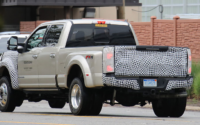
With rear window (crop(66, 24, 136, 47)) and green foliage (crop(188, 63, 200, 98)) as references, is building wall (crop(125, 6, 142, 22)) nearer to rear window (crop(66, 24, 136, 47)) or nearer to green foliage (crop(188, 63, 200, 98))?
green foliage (crop(188, 63, 200, 98))

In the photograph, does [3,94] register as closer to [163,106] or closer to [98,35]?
[98,35]

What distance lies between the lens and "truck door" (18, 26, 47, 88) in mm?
12047

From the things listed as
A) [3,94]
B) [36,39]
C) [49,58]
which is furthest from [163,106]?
[3,94]

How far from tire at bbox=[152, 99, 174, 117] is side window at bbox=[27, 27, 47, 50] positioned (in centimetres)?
288

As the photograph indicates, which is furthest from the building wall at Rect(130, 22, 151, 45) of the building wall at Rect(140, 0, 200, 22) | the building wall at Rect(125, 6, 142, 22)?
the building wall at Rect(140, 0, 200, 22)

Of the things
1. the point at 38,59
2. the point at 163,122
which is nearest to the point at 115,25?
the point at 38,59

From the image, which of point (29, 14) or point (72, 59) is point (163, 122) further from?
point (29, 14)

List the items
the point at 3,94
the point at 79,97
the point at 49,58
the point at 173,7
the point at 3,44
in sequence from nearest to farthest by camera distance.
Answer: the point at 79,97 → the point at 49,58 → the point at 3,94 → the point at 3,44 → the point at 173,7

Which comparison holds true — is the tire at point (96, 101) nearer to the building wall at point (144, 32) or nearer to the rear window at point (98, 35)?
the rear window at point (98, 35)

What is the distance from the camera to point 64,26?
11.6 metres

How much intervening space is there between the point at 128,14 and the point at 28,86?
29.0 metres

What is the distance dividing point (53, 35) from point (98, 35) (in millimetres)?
971

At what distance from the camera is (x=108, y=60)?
10016mm

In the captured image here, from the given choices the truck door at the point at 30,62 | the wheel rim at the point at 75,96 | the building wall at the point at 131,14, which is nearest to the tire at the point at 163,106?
the wheel rim at the point at 75,96
